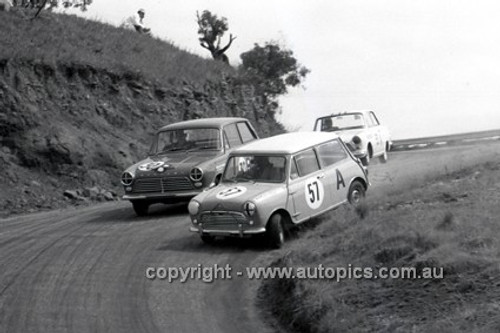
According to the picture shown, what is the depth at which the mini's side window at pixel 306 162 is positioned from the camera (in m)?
12.0

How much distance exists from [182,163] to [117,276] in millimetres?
4889

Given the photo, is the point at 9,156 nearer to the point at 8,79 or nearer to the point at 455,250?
the point at 8,79

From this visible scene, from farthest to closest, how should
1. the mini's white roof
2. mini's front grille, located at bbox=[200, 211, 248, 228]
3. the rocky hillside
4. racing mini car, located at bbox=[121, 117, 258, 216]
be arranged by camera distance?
the rocky hillside
racing mini car, located at bbox=[121, 117, 258, 216]
the mini's white roof
mini's front grille, located at bbox=[200, 211, 248, 228]

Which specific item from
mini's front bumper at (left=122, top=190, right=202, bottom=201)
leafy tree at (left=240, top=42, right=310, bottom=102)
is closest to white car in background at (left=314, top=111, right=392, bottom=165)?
mini's front bumper at (left=122, top=190, right=202, bottom=201)

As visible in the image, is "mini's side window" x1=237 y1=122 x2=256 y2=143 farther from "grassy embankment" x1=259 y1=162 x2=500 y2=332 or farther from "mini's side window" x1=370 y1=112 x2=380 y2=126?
"mini's side window" x1=370 y1=112 x2=380 y2=126

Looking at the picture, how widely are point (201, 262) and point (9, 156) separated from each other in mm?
9712

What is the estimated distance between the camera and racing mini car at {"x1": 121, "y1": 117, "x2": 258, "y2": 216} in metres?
14.2

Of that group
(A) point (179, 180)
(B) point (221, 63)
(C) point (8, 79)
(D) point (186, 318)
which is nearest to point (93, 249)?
(A) point (179, 180)

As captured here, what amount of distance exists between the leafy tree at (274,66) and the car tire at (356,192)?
22786 mm

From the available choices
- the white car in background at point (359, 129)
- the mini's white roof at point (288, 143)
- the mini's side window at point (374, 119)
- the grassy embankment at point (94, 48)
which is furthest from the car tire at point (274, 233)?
the grassy embankment at point (94, 48)

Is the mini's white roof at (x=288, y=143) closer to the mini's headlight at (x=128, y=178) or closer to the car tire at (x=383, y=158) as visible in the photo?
the mini's headlight at (x=128, y=178)

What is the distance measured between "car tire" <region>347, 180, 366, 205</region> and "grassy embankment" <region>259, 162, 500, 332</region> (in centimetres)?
155

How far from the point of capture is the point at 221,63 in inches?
1314

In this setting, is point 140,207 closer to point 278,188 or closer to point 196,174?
point 196,174
